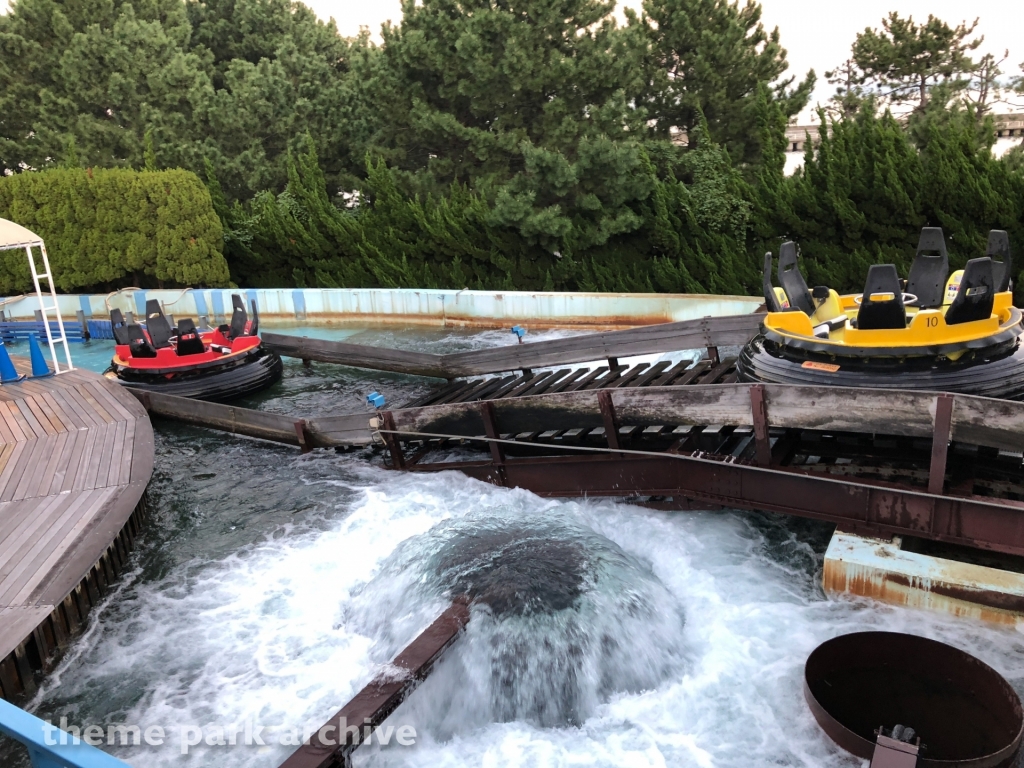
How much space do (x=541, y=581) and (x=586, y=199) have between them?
33.6 ft

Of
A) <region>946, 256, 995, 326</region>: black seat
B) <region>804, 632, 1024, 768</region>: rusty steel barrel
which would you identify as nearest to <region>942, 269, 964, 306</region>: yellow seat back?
<region>946, 256, 995, 326</region>: black seat

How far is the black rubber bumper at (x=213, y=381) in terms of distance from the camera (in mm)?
9070

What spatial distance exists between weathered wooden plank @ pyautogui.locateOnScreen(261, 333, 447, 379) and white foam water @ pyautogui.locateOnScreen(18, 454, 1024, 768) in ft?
13.6

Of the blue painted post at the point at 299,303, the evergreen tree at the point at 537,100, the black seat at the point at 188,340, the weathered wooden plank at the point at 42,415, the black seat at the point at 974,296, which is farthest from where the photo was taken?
the blue painted post at the point at 299,303

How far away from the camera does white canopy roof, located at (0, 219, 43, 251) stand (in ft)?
22.6

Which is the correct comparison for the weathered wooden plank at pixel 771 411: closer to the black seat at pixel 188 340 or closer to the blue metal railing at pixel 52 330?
the black seat at pixel 188 340

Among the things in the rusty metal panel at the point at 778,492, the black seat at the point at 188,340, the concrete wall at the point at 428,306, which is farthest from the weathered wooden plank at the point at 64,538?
the concrete wall at the point at 428,306

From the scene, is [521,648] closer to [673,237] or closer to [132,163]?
[673,237]

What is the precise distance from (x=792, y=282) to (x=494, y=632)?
3.72 meters

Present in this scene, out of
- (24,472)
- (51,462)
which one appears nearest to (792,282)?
(51,462)

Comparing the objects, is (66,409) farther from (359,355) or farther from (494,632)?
(494,632)

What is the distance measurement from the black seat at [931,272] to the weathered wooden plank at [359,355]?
5294 millimetres

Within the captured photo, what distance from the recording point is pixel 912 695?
12.0 ft

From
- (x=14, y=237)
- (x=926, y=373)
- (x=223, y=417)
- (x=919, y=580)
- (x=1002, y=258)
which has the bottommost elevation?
(x=919, y=580)
